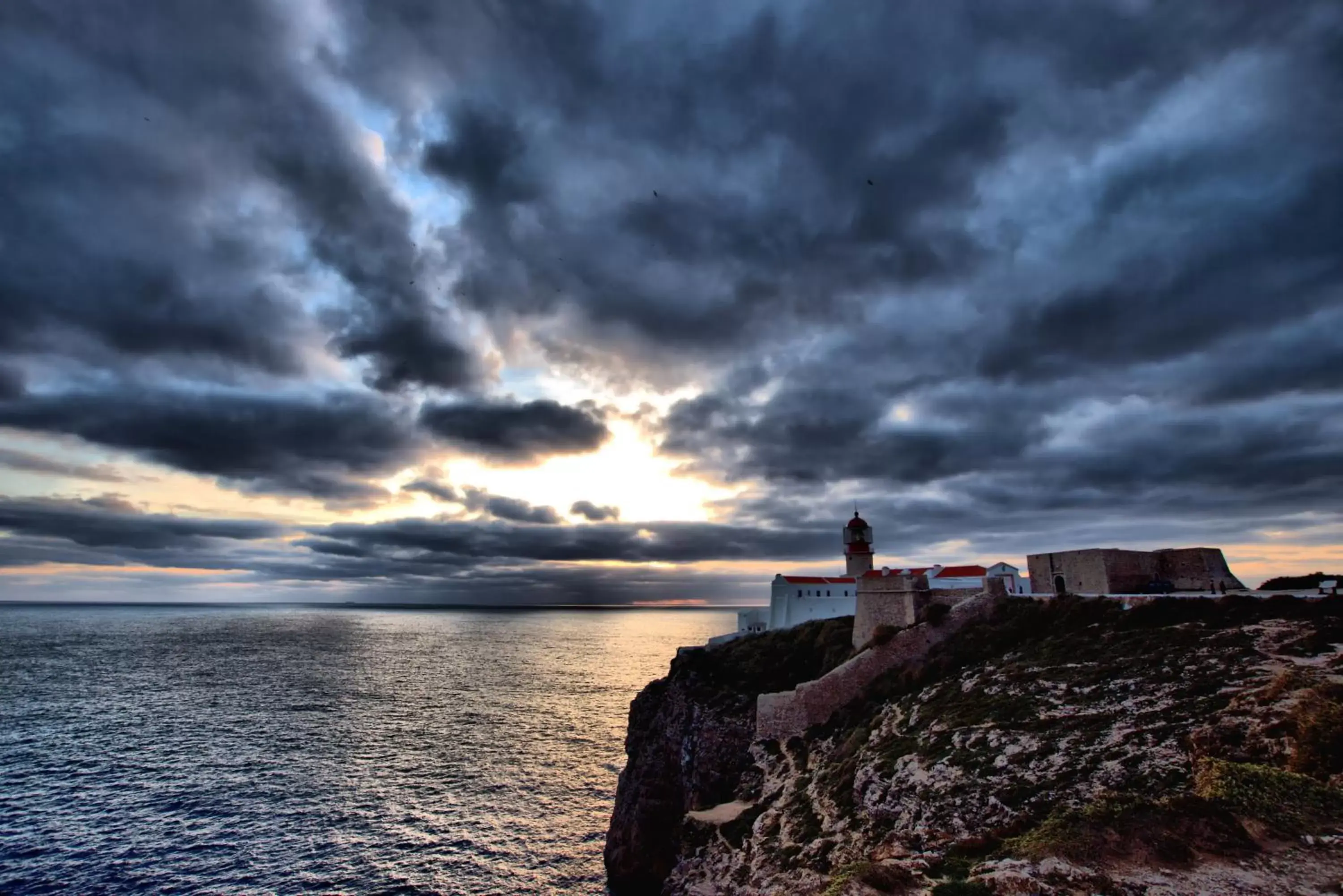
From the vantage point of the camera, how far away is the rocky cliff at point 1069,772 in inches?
667

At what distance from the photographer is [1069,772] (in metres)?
23.3

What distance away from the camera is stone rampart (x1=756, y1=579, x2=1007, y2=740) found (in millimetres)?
44156

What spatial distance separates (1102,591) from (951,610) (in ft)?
34.5

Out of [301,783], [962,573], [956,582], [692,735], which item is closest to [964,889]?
[692,735]

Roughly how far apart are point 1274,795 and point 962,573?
136ft

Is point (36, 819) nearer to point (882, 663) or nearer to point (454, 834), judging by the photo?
point (454, 834)

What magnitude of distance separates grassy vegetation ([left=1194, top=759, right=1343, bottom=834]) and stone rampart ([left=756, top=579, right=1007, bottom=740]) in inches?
978

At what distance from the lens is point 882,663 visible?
44.7 meters

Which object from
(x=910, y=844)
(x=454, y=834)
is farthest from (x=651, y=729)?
(x=910, y=844)

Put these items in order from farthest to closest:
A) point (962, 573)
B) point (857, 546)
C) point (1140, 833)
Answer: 1. point (857, 546)
2. point (962, 573)
3. point (1140, 833)

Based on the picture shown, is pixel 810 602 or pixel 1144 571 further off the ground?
pixel 1144 571

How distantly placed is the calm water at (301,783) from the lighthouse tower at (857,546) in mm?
35545

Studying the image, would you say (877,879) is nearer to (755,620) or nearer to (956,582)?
(956,582)

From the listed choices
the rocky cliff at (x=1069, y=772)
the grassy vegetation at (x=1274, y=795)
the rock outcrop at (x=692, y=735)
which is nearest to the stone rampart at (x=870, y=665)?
the rocky cliff at (x=1069, y=772)
